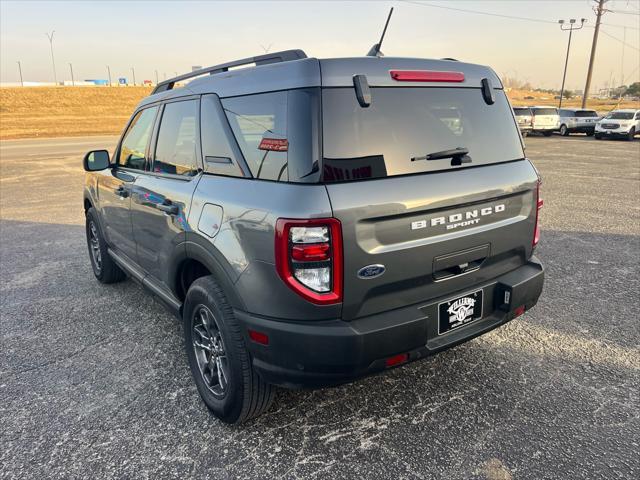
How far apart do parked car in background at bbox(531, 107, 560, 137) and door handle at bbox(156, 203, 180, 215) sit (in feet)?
88.2

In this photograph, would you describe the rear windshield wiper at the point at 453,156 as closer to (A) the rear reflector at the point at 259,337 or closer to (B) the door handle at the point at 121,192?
(A) the rear reflector at the point at 259,337

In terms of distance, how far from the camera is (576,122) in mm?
27391

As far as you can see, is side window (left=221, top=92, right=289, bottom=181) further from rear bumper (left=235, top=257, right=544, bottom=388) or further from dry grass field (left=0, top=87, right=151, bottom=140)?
dry grass field (left=0, top=87, right=151, bottom=140)

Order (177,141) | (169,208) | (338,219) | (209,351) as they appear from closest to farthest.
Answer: (338,219)
(209,351)
(169,208)
(177,141)

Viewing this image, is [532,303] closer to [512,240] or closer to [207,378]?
[512,240]

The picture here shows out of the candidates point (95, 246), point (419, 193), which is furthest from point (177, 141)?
point (95, 246)

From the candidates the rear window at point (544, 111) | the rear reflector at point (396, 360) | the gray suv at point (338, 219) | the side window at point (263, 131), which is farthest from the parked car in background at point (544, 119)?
the rear reflector at point (396, 360)

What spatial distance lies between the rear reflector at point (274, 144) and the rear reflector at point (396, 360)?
113cm

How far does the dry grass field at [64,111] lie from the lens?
32.6 m

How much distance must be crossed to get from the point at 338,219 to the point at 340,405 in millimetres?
1380

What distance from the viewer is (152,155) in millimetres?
3543

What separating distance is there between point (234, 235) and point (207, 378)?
3.46 ft

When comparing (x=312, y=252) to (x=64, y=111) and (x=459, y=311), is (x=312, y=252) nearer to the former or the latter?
(x=459, y=311)

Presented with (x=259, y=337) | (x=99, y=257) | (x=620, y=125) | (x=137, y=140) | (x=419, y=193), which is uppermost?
(x=137, y=140)
